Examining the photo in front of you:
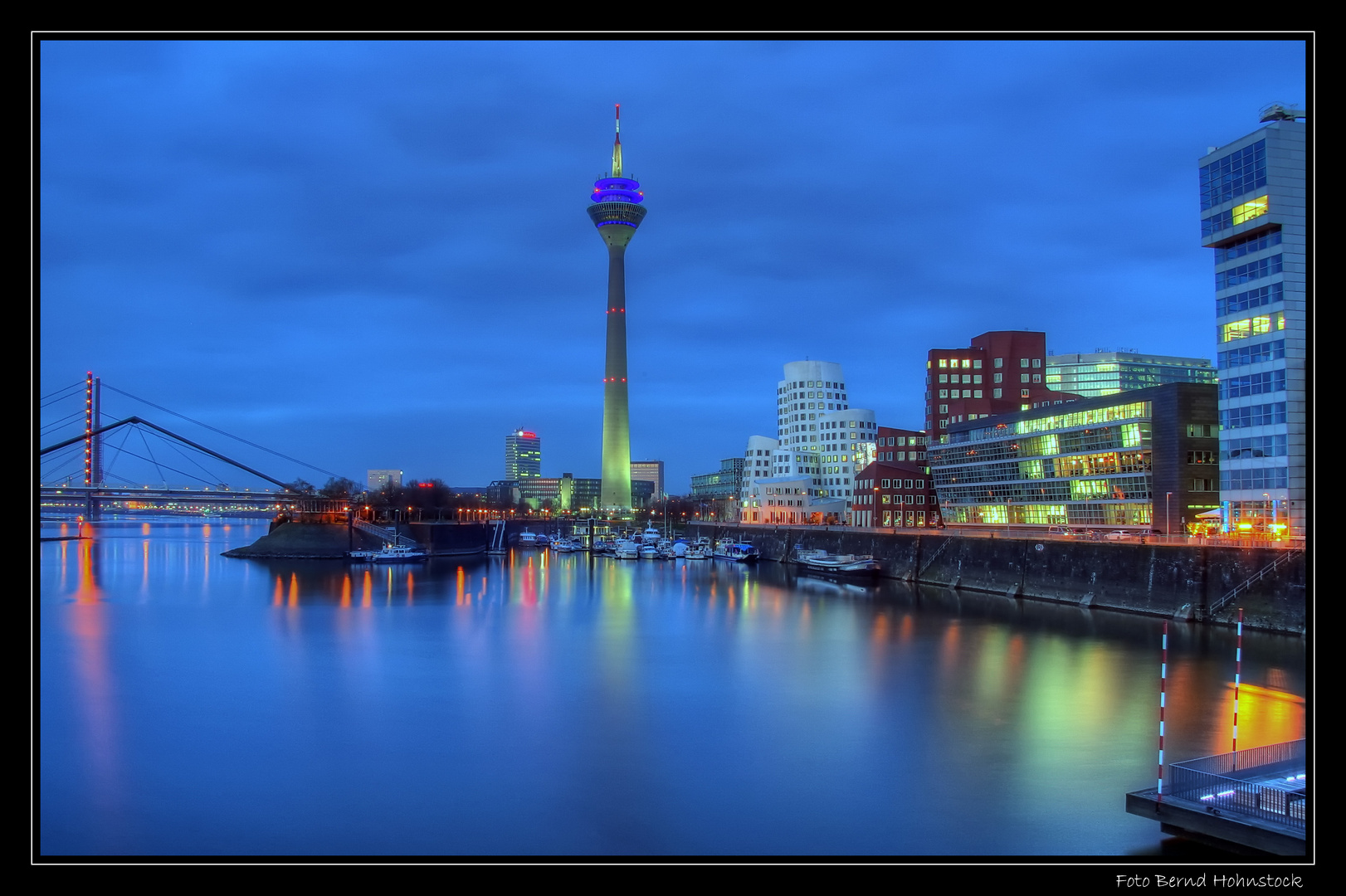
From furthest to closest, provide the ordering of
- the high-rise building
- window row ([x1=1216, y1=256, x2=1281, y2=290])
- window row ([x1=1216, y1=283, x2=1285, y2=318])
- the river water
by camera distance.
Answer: window row ([x1=1216, y1=256, x2=1281, y2=290]) < window row ([x1=1216, y1=283, x2=1285, y2=318]) < the high-rise building < the river water

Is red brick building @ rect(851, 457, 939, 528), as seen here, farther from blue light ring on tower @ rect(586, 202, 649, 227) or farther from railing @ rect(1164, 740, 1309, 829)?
blue light ring on tower @ rect(586, 202, 649, 227)

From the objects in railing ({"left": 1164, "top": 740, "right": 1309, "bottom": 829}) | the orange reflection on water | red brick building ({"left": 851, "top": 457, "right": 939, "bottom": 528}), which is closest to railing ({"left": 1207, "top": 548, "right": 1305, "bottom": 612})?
the orange reflection on water

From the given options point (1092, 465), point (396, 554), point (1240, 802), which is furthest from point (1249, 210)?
point (396, 554)

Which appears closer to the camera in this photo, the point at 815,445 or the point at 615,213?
the point at 815,445

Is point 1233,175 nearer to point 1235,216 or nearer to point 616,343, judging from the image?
point 1235,216

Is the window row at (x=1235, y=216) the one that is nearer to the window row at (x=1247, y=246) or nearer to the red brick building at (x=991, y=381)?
the window row at (x=1247, y=246)
